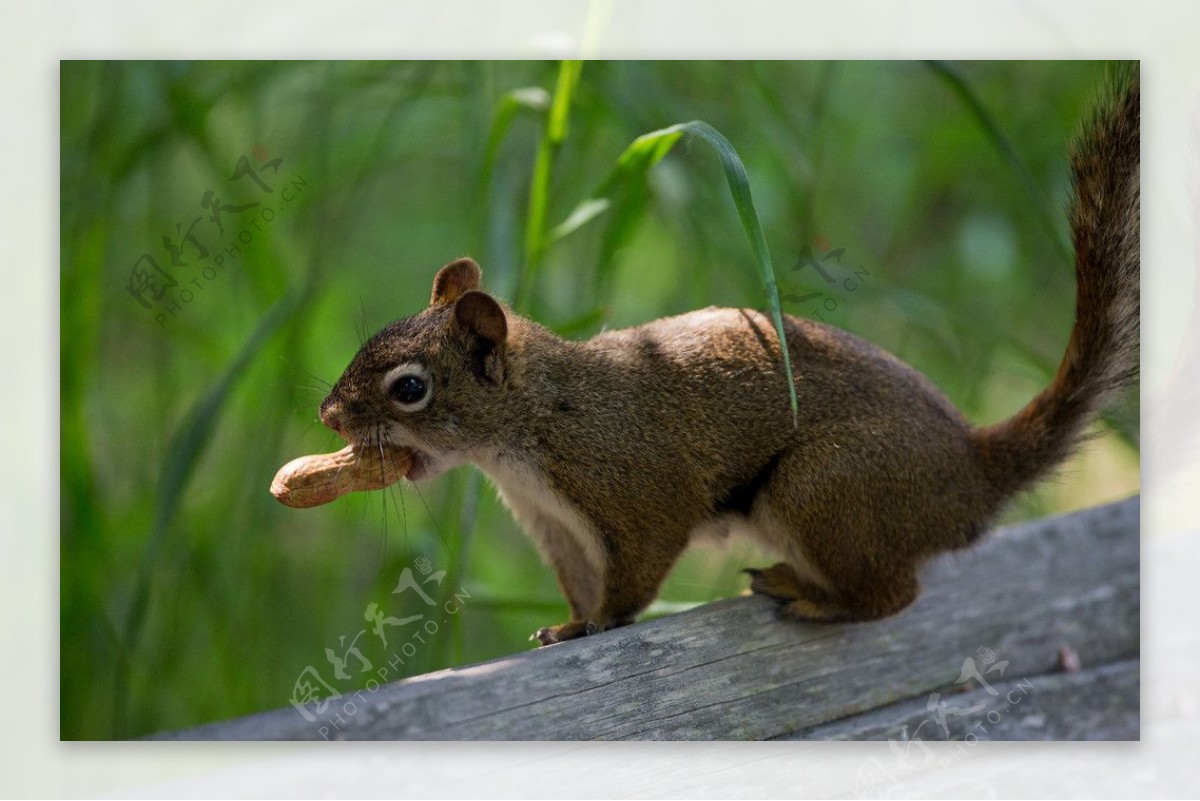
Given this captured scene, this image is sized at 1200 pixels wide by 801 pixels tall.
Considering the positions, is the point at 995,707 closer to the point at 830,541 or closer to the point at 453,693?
the point at 830,541

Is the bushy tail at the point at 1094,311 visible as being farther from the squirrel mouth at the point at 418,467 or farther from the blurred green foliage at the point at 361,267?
the squirrel mouth at the point at 418,467

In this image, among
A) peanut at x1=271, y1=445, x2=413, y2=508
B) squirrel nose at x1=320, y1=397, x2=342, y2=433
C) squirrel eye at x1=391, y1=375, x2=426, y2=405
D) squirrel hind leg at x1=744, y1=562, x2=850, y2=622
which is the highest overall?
squirrel eye at x1=391, y1=375, x2=426, y2=405

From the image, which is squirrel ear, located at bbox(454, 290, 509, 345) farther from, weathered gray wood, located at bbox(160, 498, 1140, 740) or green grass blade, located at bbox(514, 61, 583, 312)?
weathered gray wood, located at bbox(160, 498, 1140, 740)

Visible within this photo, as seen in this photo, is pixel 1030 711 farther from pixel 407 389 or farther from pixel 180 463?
pixel 180 463

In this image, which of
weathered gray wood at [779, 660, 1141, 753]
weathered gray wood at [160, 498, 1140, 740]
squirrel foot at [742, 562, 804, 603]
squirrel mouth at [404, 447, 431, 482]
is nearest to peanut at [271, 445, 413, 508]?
squirrel mouth at [404, 447, 431, 482]

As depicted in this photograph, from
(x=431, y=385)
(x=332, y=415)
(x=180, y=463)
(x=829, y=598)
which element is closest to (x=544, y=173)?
(x=431, y=385)
